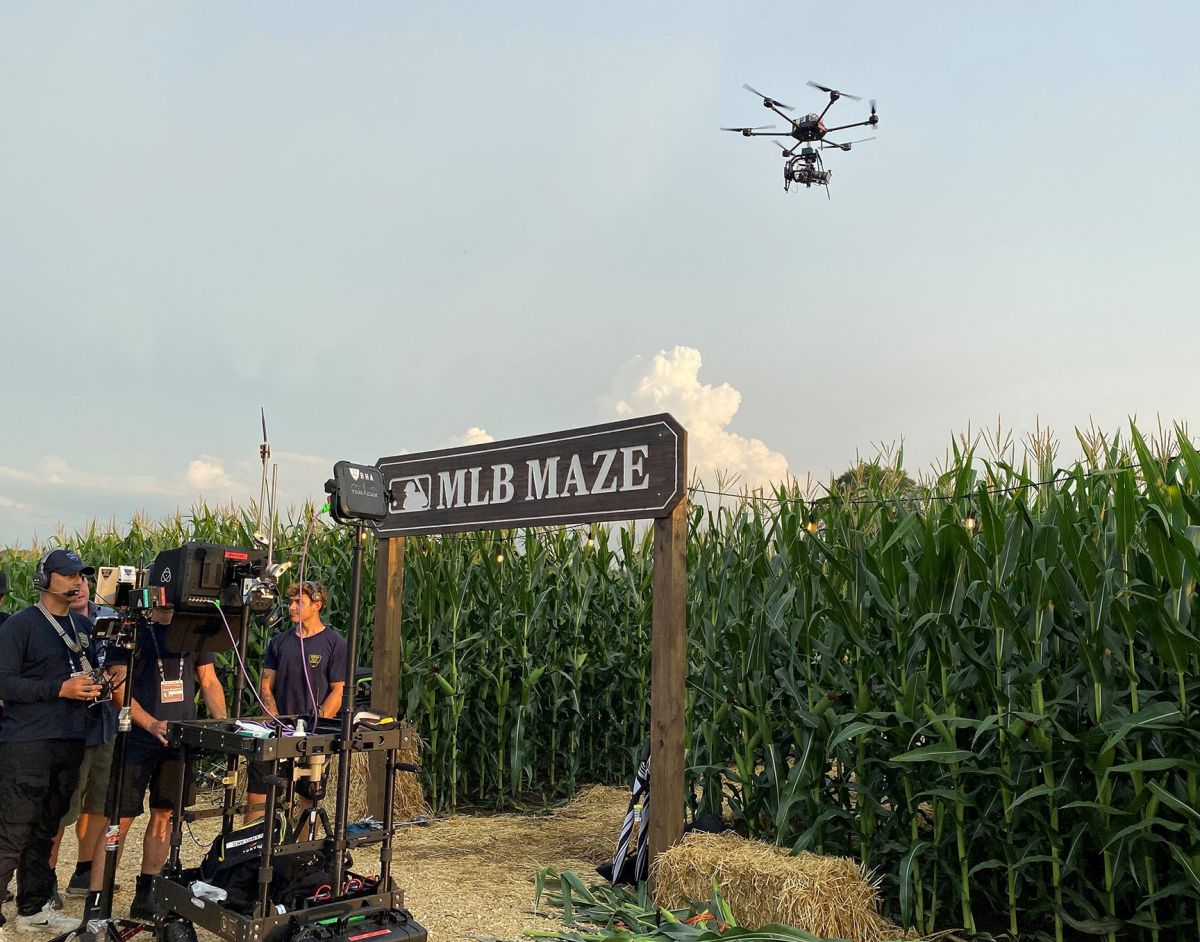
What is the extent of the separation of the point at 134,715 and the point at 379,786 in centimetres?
284

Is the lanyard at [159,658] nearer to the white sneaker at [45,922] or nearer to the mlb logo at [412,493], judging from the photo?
the white sneaker at [45,922]

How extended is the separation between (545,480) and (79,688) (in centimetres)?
312

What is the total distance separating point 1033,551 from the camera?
512 centimetres

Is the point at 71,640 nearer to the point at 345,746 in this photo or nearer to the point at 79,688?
the point at 79,688

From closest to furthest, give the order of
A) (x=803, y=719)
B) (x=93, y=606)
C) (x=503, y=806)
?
1. (x=803, y=719)
2. (x=93, y=606)
3. (x=503, y=806)

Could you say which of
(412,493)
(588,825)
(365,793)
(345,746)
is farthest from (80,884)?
(588,825)

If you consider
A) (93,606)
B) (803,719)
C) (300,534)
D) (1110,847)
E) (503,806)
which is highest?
(300,534)

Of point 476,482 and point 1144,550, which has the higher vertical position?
point 476,482

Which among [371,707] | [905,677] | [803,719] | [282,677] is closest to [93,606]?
[282,677]

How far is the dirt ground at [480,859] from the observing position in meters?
5.55

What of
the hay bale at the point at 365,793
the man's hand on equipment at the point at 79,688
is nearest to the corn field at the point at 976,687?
the hay bale at the point at 365,793

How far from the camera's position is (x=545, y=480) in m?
6.93

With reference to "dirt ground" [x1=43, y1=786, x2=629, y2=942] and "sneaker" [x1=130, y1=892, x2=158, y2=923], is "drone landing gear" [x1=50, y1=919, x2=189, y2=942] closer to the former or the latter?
"sneaker" [x1=130, y1=892, x2=158, y2=923]

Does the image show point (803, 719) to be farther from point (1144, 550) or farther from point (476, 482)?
point (476, 482)
